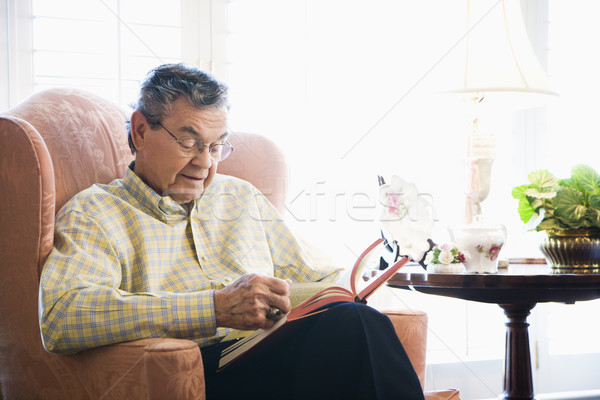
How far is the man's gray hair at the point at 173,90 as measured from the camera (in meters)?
1.33

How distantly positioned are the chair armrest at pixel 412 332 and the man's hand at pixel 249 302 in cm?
32

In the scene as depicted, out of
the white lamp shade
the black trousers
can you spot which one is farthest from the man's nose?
the white lamp shade

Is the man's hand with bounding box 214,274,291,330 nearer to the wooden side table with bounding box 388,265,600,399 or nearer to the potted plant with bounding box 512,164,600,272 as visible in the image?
the wooden side table with bounding box 388,265,600,399

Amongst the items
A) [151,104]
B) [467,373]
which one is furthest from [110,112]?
[467,373]

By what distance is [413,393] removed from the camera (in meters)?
0.95

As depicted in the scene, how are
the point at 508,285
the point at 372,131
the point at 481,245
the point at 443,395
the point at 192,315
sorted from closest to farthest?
the point at 192,315 → the point at 443,395 → the point at 508,285 → the point at 481,245 → the point at 372,131

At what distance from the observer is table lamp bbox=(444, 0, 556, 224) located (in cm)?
167

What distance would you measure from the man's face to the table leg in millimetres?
872

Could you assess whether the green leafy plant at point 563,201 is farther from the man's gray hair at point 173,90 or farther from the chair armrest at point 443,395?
the man's gray hair at point 173,90

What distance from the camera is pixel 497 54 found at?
5.57ft

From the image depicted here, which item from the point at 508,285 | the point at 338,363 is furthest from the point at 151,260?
the point at 508,285

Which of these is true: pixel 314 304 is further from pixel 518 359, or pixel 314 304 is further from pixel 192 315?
pixel 518 359

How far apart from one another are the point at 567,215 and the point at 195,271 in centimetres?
94

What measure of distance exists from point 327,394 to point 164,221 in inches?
23.0
